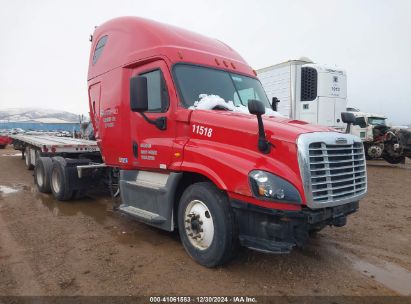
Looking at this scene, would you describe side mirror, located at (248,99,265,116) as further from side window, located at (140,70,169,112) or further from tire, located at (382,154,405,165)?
tire, located at (382,154,405,165)

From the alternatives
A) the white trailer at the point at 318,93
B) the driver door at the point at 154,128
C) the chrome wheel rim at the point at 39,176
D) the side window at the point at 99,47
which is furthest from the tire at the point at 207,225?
the white trailer at the point at 318,93

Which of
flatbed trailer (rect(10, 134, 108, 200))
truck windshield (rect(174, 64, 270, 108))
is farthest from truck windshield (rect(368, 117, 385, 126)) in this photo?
flatbed trailer (rect(10, 134, 108, 200))

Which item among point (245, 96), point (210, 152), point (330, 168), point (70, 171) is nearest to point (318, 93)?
point (245, 96)

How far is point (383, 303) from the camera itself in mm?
3453

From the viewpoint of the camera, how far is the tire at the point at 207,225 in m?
3.87

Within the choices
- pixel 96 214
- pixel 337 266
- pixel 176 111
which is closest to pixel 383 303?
pixel 337 266

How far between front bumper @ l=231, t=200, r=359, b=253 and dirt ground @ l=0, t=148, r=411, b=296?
49cm

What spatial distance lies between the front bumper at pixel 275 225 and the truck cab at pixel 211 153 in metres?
0.01

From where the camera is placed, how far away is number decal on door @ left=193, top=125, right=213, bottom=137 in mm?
4210

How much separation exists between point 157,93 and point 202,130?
1013 millimetres

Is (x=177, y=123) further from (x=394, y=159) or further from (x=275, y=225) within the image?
(x=394, y=159)

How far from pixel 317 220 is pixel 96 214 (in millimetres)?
4529

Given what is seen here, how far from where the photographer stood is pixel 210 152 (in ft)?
13.3

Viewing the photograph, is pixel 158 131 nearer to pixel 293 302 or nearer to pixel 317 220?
pixel 317 220
